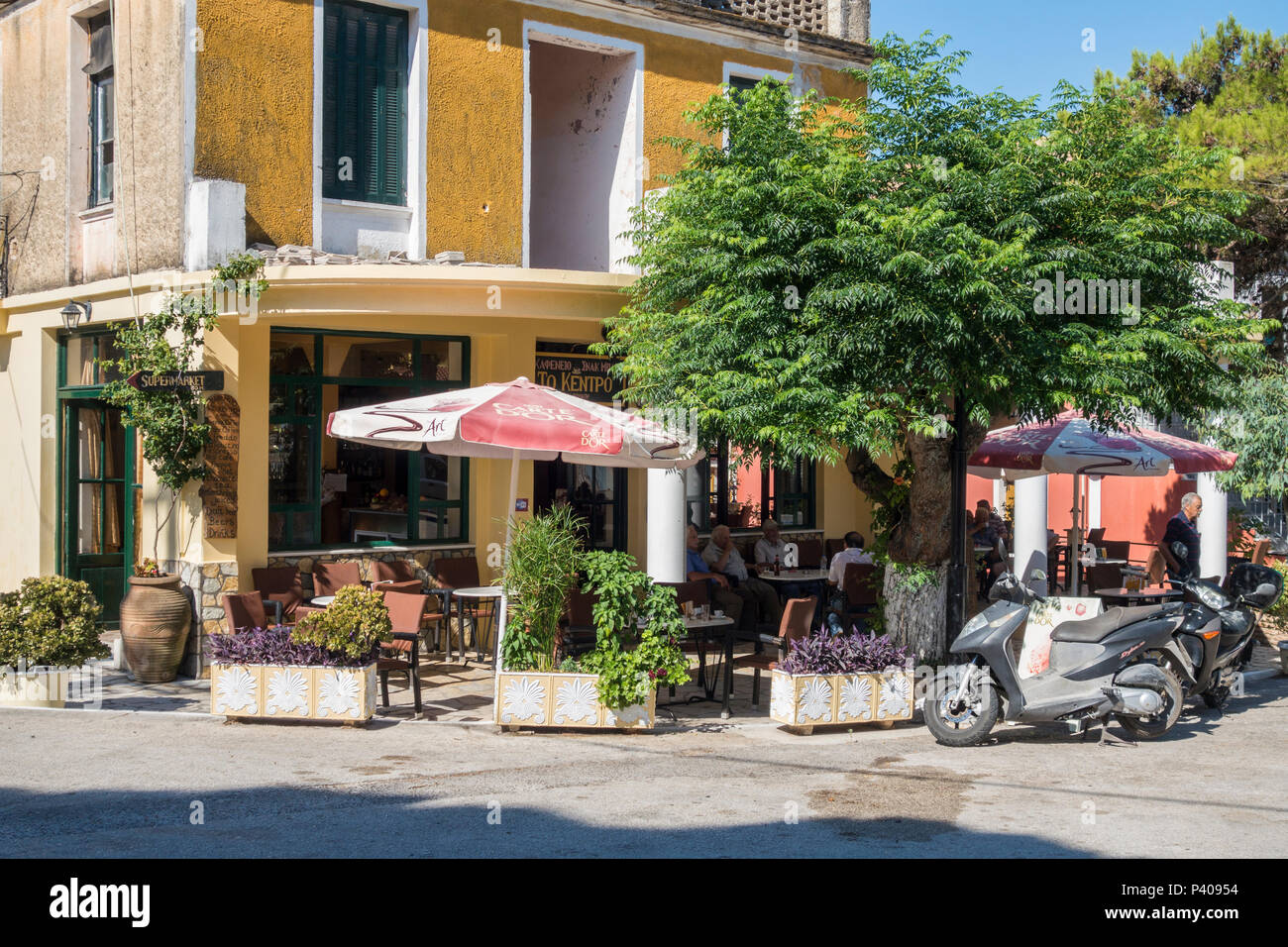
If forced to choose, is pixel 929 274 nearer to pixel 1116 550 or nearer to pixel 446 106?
pixel 446 106

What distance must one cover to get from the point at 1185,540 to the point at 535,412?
8.27 meters

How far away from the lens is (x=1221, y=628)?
10594mm

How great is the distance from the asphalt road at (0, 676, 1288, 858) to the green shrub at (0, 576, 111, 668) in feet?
1.53

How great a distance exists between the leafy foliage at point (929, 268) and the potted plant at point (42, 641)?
503cm

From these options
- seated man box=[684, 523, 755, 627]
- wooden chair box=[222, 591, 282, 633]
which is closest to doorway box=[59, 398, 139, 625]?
wooden chair box=[222, 591, 282, 633]

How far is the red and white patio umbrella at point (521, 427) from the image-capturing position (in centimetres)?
930

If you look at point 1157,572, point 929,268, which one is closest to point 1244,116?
point 1157,572

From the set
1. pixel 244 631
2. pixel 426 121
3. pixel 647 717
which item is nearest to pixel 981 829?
pixel 647 717

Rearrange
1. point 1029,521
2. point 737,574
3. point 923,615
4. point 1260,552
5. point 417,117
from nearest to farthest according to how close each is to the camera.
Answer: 1. point 923,615
2. point 417,117
3. point 737,574
4. point 1029,521
5. point 1260,552

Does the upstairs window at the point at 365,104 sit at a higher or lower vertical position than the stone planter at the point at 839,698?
higher

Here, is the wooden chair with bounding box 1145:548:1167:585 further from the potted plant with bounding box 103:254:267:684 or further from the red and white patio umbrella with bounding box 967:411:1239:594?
the potted plant with bounding box 103:254:267:684

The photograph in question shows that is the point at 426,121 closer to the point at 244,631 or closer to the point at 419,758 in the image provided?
the point at 244,631

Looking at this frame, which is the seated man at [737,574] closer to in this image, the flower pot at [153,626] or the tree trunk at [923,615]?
the tree trunk at [923,615]

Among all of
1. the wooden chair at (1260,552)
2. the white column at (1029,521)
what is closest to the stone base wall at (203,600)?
the white column at (1029,521)
